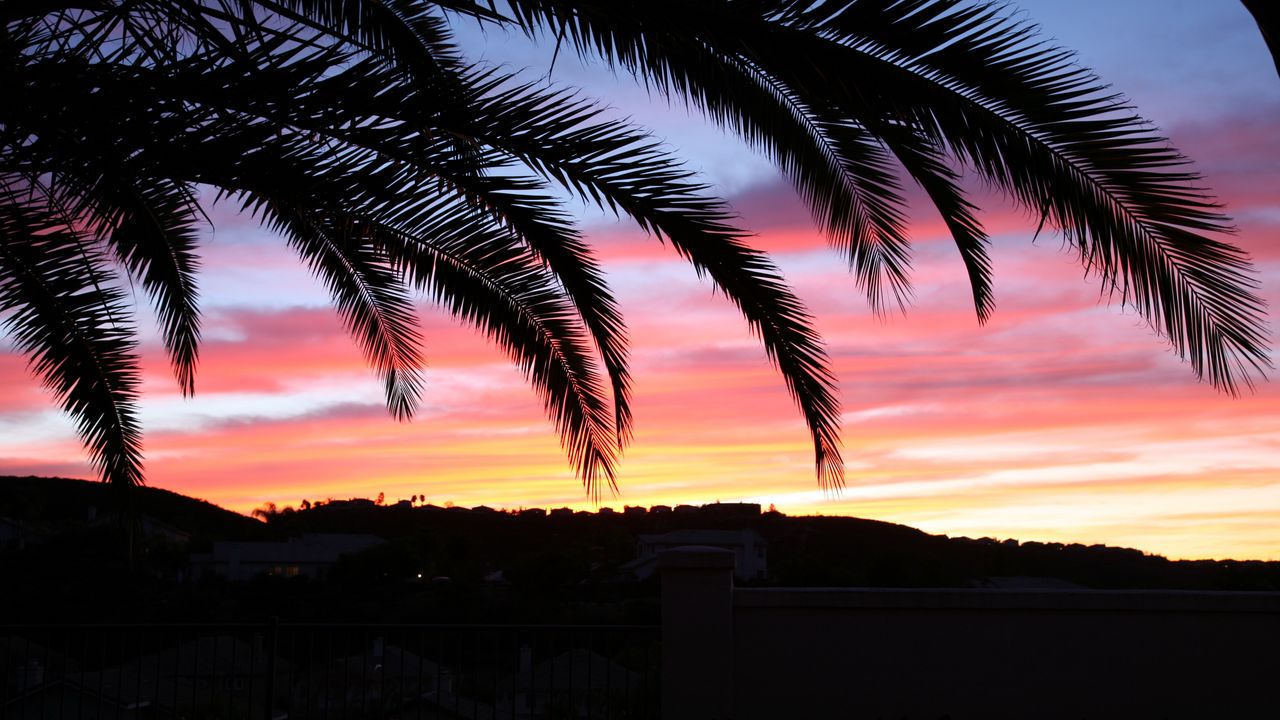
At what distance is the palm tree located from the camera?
155 inches

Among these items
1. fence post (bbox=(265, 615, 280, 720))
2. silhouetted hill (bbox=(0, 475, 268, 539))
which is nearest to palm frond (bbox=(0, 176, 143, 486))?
fence post (bbox=(265, 615, 280, 720))

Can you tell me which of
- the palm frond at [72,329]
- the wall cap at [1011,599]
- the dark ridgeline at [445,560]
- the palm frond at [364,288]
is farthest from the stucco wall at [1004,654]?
the palm frond at [72,329]

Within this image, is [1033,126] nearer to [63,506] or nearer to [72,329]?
[72,329]

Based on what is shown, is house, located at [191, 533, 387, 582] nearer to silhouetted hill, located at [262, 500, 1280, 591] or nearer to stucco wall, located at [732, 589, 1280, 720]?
silhouetted hill, located at [262, 500, 1280, 591]

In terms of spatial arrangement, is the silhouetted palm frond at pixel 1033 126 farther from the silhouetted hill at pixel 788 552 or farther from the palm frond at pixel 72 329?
the silhouetted hill at pixel 788 552

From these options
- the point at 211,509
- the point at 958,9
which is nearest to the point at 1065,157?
the point at 958,9

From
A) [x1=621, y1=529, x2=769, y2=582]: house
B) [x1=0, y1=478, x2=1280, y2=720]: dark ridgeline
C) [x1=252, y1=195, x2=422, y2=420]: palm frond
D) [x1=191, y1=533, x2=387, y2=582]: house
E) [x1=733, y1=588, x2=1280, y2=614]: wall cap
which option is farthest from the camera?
[x1=191, y1=533, x2=387, y2=582]: house

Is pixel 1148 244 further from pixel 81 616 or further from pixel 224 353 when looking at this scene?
pixel 81 616

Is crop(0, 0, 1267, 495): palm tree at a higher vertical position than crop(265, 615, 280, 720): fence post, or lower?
higher

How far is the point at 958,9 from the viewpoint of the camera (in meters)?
3.95

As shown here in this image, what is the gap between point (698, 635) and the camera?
22.2 ft

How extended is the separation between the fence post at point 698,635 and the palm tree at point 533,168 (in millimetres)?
1063

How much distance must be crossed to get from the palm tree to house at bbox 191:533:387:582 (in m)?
17.6

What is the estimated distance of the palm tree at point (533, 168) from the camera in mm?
3926
